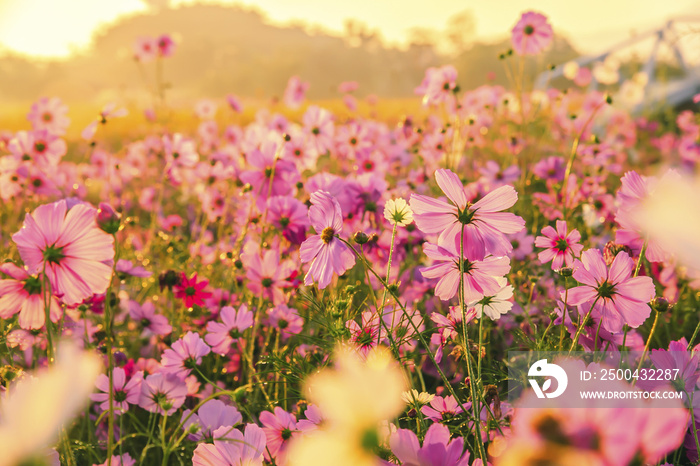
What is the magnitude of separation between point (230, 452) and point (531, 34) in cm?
168

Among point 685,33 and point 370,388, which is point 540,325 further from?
point 685,33

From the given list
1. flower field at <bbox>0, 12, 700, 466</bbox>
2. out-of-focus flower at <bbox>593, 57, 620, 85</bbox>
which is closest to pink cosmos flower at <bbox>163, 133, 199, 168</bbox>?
flower field at <bbox>0, 12, 700, 466</bbox>

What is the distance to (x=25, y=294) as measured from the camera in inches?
26.2

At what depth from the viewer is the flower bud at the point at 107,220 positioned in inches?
20.7

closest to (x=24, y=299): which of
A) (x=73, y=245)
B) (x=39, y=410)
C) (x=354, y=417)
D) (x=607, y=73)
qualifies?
(x=73, y=245)

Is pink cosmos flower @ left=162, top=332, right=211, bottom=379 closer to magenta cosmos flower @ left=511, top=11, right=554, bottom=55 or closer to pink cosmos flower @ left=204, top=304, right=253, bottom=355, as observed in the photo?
pink cosmos flower @ left=204, top=304, right=253, bottom=355

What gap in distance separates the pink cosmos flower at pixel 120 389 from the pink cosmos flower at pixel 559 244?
0.76 meters

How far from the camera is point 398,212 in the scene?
718mm

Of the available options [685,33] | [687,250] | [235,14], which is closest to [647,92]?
[685,33]

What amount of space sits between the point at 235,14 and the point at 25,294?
62.2 meters

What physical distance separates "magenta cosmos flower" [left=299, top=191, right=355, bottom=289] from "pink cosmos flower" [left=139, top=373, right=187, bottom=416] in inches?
14.0

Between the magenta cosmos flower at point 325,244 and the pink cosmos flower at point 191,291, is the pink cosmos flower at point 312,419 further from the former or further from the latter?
the pink cosmos flower at point 191,291

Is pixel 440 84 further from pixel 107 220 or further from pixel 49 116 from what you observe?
pixel 49 116

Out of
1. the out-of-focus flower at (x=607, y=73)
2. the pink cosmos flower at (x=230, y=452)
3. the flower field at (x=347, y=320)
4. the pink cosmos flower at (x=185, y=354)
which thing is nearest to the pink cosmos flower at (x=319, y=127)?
the flower field at (x=347, y=320)
